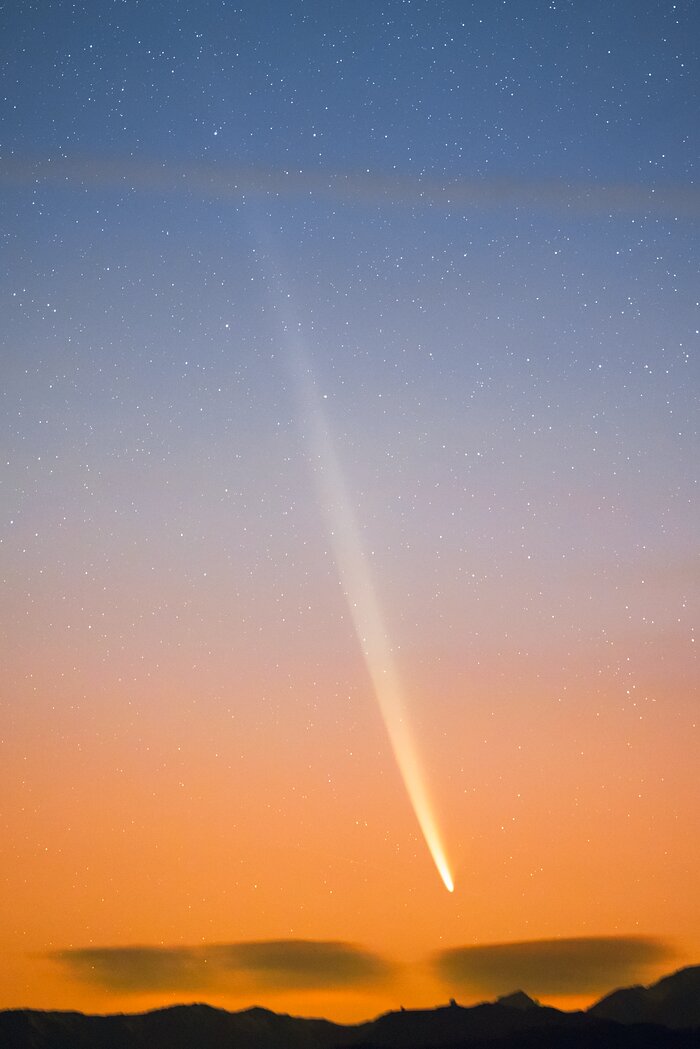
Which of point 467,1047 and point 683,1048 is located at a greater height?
point 683,1048

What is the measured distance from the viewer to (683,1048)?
490 ft

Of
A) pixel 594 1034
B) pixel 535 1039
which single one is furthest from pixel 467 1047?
pixel 594 1034

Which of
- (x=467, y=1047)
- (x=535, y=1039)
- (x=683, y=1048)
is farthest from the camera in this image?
A: (x=467, y=1047)

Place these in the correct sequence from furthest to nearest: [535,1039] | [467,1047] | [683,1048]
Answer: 1. [467,1047]
2. [535,1039]
3. [683,1048]

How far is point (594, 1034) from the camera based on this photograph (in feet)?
517

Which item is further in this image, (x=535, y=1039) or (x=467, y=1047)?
(x=467, y=1047)

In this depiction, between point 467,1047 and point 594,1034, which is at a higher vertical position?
point 594,1034

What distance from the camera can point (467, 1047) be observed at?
7598 inches

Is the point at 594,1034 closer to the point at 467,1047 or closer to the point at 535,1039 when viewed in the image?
the point at 535,1039

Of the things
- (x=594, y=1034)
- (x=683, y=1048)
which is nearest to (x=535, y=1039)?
(x=594, y=1034)

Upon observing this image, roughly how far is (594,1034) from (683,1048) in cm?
1193

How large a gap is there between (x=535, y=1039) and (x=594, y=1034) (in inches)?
762

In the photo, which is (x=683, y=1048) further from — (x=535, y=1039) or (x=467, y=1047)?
(x=467, y=1047)

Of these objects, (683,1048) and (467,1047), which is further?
(467,1047)
